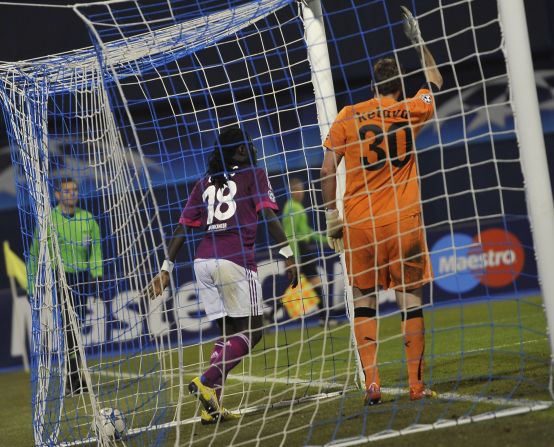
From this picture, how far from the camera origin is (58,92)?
7309 mm

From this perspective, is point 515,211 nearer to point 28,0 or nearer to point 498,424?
point 28,0

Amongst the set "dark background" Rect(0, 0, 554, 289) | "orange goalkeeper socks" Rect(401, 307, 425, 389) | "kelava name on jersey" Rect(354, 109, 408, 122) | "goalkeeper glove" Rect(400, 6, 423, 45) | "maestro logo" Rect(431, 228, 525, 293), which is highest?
"dark background" Rect(0, 0, 554, 289)

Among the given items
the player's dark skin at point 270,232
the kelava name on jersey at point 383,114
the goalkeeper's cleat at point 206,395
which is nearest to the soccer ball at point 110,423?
the goalkeeper's cleat at point 206,395

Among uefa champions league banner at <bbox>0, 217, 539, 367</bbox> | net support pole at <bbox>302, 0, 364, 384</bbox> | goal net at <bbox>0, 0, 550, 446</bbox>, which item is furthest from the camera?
uefa champions league banner at <bbox>0, 217, 539, 367</bbox>

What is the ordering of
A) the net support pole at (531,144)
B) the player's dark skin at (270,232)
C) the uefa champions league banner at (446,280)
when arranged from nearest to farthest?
the net support pole at (531,144)
the player's dark skin at (270,232)
the uefa champions league banner at (446,280)

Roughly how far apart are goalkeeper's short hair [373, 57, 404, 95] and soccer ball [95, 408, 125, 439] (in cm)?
251

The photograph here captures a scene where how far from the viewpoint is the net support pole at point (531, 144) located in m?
5.17

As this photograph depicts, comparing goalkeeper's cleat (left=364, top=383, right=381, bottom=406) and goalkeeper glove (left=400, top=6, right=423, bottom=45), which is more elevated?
goalkeeper glove (left=400, top=6, right=423, bottom=45)

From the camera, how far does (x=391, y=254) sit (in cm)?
614

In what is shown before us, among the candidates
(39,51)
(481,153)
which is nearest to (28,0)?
(39,51)

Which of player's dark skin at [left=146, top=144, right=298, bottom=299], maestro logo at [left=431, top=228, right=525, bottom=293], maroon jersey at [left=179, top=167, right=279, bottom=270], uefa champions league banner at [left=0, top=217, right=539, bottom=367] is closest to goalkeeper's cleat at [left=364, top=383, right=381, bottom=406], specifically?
player's dark skin at [left=146, top=144, right=298, bottom=299]

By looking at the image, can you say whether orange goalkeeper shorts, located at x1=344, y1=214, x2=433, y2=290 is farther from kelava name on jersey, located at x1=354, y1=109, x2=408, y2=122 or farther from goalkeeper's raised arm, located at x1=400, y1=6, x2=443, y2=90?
goalkeeper's raised arm, located at x1=400, y1=6, x2=443, y2=90

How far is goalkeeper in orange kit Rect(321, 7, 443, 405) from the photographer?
19.9ft

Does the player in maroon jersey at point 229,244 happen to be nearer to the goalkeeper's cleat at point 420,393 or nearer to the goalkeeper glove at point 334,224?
the goalkeeper glove at point 334,224
